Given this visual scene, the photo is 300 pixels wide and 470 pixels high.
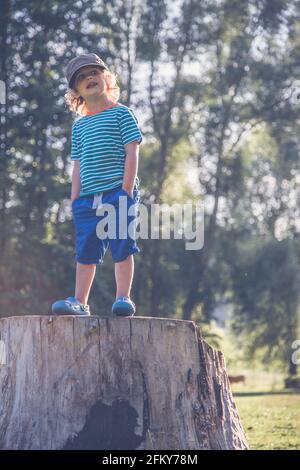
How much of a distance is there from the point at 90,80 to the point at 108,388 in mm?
2077

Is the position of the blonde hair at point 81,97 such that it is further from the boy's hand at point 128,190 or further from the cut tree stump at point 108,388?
the cut tree stump at point 108,388

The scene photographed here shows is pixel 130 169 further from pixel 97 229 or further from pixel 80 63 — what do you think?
pixel 80 63

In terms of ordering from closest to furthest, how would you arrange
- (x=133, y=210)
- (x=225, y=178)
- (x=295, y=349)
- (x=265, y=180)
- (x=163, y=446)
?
(x=163, y=446) < (x=133, y=210) < (x=295, y=349) < (x=225, y=178) < (x=265, y=180)

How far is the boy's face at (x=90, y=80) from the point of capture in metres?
6.03

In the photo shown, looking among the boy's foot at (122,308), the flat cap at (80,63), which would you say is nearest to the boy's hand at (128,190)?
the boy's foot at (122,308)

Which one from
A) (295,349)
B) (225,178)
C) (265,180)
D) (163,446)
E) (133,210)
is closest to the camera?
(163,446)

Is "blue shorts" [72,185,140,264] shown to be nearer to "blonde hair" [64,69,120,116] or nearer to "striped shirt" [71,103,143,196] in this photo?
"striped shirt" [71,103,143,196]

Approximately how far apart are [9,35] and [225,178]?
27.8 ft

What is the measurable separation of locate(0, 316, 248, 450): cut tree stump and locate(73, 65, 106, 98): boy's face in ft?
5.32

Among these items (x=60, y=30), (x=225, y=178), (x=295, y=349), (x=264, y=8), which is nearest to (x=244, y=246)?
(x=225, y=178)

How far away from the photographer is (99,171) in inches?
237

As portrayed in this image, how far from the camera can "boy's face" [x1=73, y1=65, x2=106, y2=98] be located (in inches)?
237

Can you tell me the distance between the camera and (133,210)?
5.88 meters
